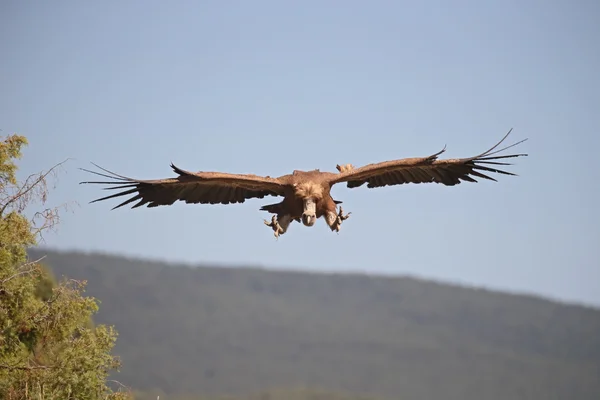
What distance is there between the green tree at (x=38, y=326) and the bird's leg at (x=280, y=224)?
11.4ft

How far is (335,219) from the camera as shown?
1566 cm

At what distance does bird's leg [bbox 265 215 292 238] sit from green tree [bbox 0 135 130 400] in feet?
11.4

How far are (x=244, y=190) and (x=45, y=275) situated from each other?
14.0ft

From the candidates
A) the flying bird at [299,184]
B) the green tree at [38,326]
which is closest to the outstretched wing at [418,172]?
the flying bird at [299,184]

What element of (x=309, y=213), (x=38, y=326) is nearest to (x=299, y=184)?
(x=309, y=213)

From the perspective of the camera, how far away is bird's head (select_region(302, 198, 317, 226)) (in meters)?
15.2

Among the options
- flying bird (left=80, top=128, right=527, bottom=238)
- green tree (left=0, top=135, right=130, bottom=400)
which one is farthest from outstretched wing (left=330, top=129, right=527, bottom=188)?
green tree (left=0, top=135, right=130, bottom=400)

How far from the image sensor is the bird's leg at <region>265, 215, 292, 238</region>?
50.9 ft

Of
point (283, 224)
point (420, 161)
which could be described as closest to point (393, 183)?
point (420, 161)

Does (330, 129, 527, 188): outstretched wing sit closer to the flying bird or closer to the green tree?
the flying bird

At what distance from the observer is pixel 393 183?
16.8 metres

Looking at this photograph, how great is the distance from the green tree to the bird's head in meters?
3.98

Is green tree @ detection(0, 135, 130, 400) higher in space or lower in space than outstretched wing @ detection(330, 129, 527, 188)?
lower

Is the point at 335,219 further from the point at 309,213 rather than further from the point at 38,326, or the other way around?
the point at 38,326
